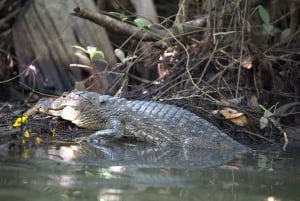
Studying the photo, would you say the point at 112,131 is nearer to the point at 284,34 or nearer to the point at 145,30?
the point at 145,30

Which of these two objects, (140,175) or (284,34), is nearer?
(140,175)

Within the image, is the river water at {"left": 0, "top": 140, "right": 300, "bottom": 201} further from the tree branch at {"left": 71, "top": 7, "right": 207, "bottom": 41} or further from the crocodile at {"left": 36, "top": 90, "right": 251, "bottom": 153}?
the tree branch at {"left": 71, "top": 7, "right": 207, "bottom": 41}

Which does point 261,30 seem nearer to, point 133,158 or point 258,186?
point 133,158

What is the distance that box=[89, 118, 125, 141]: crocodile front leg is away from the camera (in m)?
4.04

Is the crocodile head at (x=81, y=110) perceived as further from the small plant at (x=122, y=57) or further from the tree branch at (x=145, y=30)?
the tree branch at (x=145, y=30)

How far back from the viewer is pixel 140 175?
2588 mm

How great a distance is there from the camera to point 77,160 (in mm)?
2953

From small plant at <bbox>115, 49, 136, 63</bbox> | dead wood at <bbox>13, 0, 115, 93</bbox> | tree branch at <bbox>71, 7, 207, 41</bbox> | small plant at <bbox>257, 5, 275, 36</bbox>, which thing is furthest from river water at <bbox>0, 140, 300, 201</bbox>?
dead wood at <bbox>13, 0, 115, 93</bbox>

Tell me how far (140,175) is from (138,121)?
1646 millimetres

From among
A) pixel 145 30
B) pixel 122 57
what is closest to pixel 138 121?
pixel 122 57

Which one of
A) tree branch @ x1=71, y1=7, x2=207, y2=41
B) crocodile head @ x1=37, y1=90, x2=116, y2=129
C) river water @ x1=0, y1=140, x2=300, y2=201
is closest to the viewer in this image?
river water @ x1=0, y1=140, x2=300, y2=201

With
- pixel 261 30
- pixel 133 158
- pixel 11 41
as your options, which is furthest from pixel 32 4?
pixel 133 158

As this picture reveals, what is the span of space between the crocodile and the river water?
0.38 metres

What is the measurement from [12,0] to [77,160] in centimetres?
392
